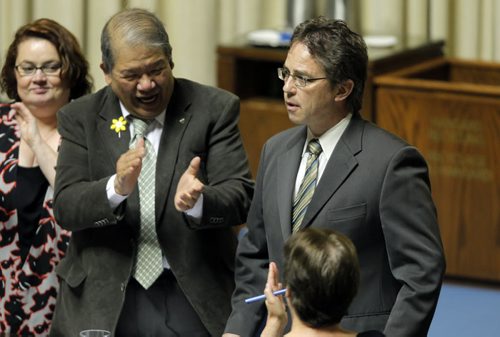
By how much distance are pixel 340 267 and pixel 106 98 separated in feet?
4.10

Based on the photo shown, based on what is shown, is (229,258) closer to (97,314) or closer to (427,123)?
(97,314)

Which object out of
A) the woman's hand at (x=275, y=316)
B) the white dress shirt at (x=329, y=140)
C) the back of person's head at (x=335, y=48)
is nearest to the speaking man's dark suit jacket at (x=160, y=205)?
the white dress shirt at (x=329, y=140)

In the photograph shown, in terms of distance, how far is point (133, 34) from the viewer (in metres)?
3.34

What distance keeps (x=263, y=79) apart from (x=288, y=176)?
137 inches

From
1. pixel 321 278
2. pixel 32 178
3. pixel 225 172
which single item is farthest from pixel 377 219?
pixel 32 178

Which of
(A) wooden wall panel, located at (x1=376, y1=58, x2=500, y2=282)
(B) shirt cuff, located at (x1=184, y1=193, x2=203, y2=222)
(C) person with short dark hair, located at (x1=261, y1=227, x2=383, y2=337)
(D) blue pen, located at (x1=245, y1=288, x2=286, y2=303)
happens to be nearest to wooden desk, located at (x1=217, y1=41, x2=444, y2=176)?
(A) wooden wall panel, located at (x1=376, y1=58, x2=500, y2=282)

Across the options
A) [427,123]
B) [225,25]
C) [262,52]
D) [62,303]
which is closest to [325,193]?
[62,303]

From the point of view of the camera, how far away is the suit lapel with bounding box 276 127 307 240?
10.0 feet

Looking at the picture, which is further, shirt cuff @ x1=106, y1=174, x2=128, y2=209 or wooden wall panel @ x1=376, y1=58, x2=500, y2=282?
wooden wall panel @ x1=376, y1=58, x2=500, y2=282

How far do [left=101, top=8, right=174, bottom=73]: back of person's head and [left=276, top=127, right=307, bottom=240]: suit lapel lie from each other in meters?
0.47

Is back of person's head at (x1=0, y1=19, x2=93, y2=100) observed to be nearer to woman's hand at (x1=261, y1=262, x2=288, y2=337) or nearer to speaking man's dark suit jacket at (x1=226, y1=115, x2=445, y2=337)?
speaking man's dark suit jacket at (x1=226, y1=115, x2=445, y2=337)

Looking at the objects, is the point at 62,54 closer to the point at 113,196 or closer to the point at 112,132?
the point at 112,132

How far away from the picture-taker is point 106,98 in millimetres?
3537

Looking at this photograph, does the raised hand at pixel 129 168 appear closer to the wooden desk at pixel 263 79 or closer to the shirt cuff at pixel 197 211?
the shirt cuff at pixel 197 211
